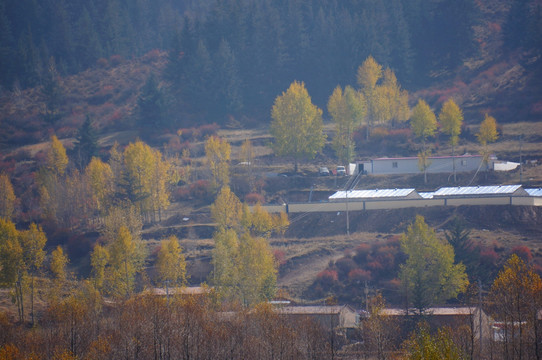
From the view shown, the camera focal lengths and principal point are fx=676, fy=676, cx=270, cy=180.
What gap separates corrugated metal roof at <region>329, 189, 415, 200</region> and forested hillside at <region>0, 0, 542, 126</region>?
68.9 ft

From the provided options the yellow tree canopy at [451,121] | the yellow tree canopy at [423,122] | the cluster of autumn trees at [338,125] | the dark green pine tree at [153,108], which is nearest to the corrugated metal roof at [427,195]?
the cluster of autumn trees at [338,125]

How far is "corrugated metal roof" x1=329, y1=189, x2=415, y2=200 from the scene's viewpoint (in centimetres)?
4884

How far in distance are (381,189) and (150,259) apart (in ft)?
60.8

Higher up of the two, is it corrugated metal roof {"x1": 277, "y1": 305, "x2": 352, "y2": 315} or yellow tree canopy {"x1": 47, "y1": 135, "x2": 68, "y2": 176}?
yellow tree canopy {"x1": 47, "y1": 135, "x2": 68, "y2": 176}

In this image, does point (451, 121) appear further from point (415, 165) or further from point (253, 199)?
point (253, 199)

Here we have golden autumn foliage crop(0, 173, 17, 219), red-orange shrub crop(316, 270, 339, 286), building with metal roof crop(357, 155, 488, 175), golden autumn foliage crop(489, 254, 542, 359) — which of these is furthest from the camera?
building with metal roof crop(357, 155, 488, 175)

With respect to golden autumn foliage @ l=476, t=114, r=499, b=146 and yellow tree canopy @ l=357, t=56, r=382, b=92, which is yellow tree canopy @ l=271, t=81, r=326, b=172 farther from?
golden autumn foliage @ l=476, t=114, r=499, b=146

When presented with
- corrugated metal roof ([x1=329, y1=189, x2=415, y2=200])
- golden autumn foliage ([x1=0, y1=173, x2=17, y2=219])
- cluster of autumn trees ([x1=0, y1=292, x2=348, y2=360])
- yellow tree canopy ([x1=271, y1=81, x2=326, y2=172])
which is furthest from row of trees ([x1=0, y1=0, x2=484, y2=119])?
cluster of autumn trees ([x1=0, y1=292, x2=348, y2=360])

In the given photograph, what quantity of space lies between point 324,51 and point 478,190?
35.1 meters

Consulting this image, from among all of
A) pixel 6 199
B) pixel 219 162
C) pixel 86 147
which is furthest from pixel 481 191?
pixel 6 199

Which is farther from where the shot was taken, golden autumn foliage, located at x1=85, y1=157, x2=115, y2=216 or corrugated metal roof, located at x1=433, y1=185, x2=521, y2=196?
golden autumn foliage, located at x1=85, y1=157, x2=115, y2=216

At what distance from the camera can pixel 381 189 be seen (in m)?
51.8

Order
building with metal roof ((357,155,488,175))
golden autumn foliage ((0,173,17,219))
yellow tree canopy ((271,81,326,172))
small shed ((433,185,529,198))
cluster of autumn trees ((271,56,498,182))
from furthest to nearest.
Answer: yellow tree canopy ((271,81,326,172)), cluster of autumn trees ((271,56,498,182)), building with metal roof ((357,155,488,175)), golden autumn foliage ((0,173,17,219)), small shed ((433,185,529,198))

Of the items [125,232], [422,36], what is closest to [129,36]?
[422,36]
